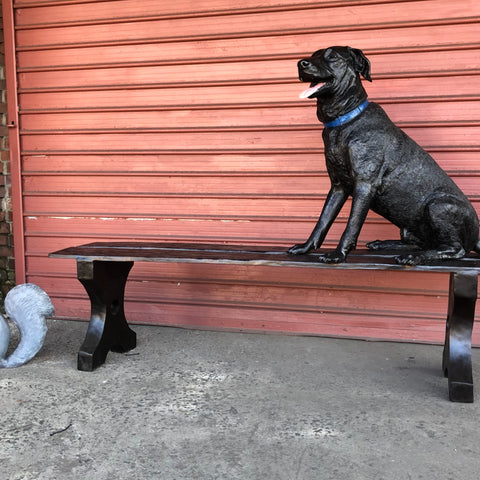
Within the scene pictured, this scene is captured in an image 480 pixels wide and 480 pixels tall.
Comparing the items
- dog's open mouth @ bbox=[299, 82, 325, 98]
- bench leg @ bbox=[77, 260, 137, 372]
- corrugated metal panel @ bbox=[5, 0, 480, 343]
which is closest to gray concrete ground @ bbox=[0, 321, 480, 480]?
bench leg @ bbox=[77, 260, 137, 372]

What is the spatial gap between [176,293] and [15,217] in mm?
1601

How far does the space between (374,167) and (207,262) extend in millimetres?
1105

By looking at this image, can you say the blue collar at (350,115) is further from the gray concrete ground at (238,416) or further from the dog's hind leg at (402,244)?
the gray concrete ground at (238,416)

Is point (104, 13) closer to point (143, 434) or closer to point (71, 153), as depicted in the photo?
point (71, 153)

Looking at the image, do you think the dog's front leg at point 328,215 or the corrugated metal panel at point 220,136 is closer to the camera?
the dog's front leg at point 328,215

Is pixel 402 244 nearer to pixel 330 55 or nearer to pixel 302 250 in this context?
pixel 302 250

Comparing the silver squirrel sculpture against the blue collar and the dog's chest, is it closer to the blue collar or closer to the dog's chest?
the dog's chest

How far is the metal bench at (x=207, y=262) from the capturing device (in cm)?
252

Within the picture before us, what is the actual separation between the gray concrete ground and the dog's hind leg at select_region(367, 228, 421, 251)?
78 cm

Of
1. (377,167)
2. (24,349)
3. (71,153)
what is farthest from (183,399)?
(71,153)

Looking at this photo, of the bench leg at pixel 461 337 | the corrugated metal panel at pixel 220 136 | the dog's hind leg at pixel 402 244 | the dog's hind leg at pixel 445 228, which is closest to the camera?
the bench leg at pixel 461 337

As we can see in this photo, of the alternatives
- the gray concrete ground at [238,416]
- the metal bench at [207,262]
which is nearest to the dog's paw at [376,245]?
the metal bench at [207,262]

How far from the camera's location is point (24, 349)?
297 cm

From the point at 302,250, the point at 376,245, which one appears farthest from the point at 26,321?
the point at 376,245
